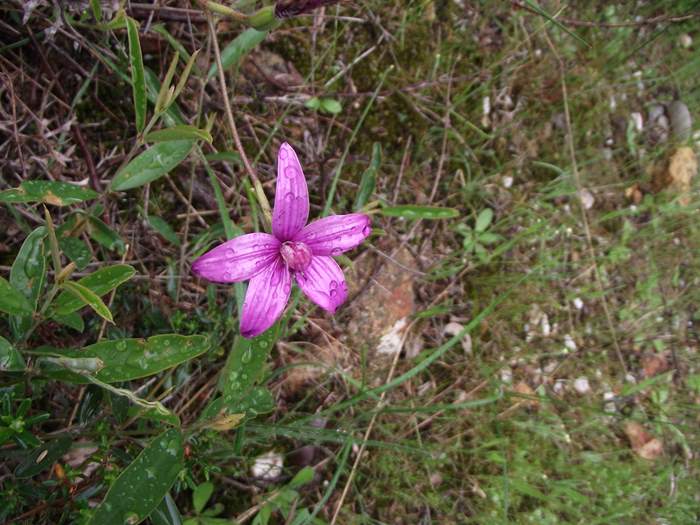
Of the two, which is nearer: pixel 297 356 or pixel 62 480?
pixel 62 480

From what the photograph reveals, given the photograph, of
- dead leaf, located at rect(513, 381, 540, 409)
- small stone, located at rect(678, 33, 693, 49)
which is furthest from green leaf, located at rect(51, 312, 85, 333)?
small stone, located at rect(678, 33, 693, 49)

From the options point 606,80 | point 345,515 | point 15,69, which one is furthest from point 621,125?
point 15,69

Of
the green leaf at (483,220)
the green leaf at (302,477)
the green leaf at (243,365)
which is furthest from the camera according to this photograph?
the green leaf at (483,220)

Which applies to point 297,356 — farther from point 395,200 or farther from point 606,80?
point 606,80

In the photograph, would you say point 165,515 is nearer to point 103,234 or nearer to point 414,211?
point 103,234

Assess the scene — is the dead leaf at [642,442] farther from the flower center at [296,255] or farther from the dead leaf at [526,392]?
the flower center at [296,255]

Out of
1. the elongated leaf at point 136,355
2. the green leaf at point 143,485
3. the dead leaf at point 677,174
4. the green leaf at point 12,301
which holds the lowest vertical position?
the dead leaf at point 677,174

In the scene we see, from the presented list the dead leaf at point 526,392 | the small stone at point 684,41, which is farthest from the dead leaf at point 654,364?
the small stone at point 684,41
